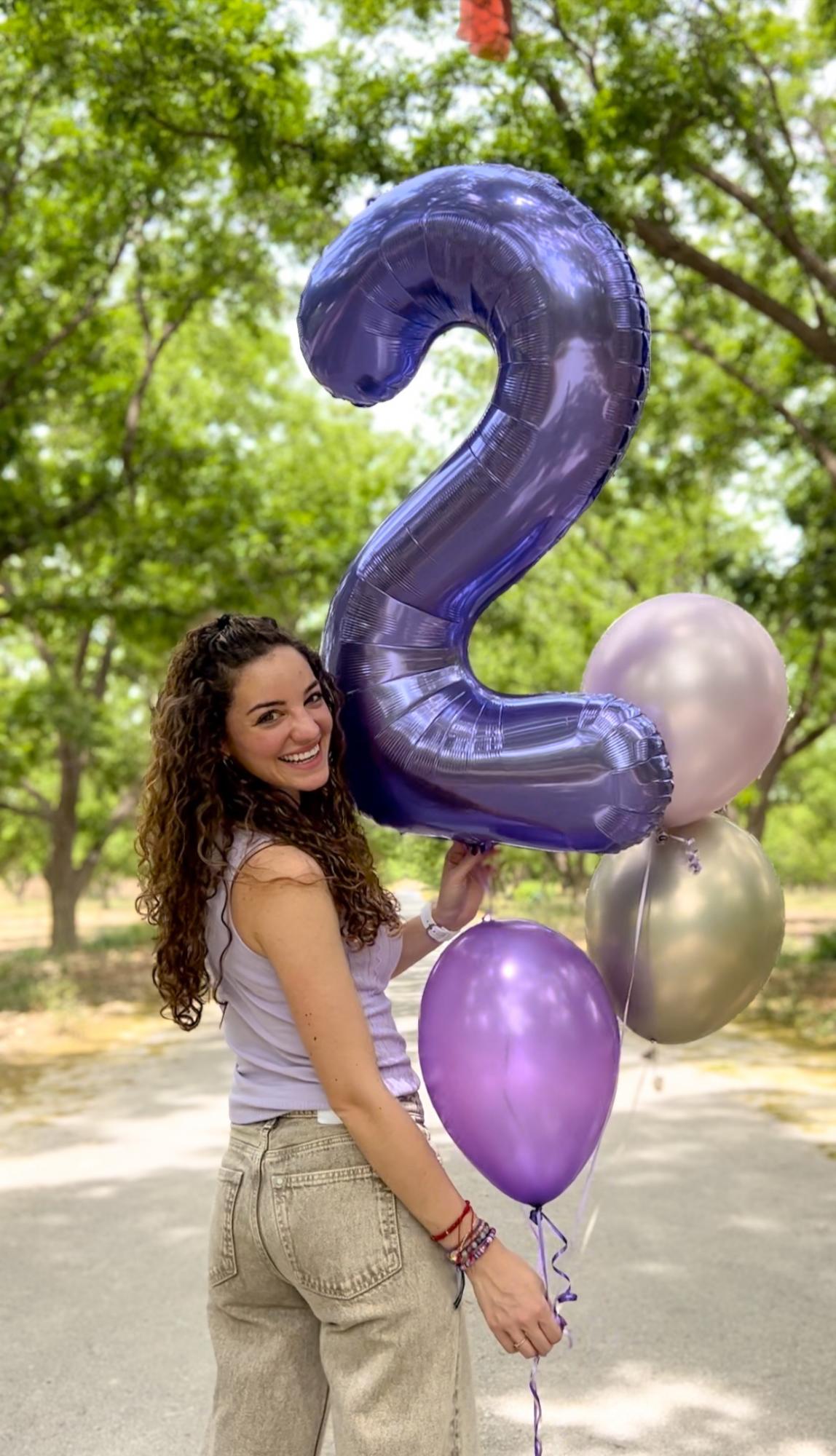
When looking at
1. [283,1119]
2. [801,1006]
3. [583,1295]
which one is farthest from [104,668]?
[283,1119]

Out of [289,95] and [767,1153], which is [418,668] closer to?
[767,1153]

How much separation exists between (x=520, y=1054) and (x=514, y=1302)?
1.24 ft

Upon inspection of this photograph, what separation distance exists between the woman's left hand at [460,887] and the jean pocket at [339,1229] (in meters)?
0.55

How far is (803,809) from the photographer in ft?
109

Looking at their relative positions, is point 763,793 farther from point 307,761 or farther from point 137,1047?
point 307,761

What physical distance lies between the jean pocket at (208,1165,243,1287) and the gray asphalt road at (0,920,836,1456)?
28 cm

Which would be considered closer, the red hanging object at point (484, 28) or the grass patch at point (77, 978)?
the red hanging object at point (484, 28)

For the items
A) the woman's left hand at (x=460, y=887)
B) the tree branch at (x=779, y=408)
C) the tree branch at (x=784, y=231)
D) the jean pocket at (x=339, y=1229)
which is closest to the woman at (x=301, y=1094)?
the jean pocket at (x=339, y=1229)

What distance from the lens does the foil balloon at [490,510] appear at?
2.09 metres

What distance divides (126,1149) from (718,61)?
20.4 ft

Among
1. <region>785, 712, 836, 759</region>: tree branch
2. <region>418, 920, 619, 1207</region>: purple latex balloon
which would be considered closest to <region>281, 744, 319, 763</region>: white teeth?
<region>418, 920, 619, 1207</region>: purple latex balloon

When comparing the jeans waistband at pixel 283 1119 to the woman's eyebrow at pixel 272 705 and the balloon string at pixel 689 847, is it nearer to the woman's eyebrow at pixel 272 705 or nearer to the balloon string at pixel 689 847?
the woman's eyebrow at pixel 272 705

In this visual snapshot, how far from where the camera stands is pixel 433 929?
91.5 inches

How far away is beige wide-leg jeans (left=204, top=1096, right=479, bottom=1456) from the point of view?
179 cm
